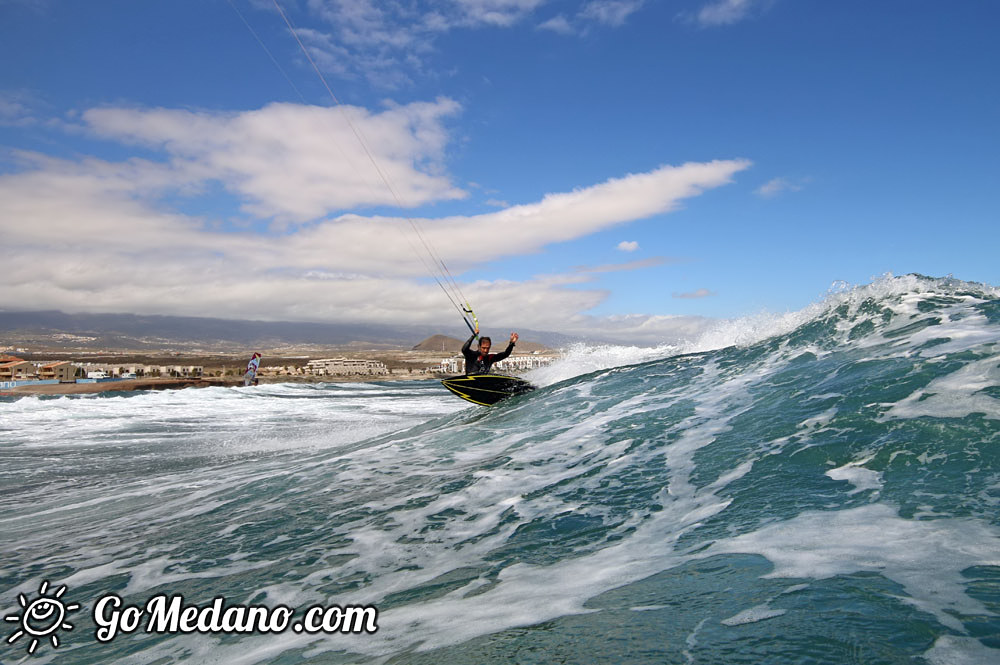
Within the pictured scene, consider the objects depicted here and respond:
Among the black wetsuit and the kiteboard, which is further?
the black wetsuit

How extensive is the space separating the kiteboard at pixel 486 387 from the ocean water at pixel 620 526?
4.64 metres

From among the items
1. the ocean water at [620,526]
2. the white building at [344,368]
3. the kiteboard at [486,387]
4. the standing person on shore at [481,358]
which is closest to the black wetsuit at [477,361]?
the standing person on shore at [481,358]

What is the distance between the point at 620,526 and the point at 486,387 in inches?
465

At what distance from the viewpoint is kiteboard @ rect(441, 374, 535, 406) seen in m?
17.0

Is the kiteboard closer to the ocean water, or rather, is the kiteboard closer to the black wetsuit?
the black wetsuit

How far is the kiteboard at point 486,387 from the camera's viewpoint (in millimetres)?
17047

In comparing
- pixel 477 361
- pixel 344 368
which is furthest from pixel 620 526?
pixel 344 368

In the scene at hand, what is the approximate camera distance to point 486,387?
56.4 feet

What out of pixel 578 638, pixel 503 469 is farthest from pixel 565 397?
pixel 578 638

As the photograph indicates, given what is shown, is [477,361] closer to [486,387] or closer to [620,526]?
[486,387]

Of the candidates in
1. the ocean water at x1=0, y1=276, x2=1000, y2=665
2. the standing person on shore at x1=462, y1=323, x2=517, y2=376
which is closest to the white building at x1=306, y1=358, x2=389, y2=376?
the standing person on shore at x1=462, y1=323, x2=517, y2=376

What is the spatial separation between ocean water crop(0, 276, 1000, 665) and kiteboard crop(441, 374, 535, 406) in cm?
464

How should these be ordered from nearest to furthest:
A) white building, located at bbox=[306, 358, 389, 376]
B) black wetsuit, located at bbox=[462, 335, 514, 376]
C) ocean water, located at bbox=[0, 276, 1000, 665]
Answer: ocean water, located at bbox=[0, 276, 1000, 665] < black wetsuit, located at bbox=[462, 335, 514, 376] < white building, located at bbox=[306, 358, 389, 376]

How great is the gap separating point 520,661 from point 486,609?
890 millimetres
